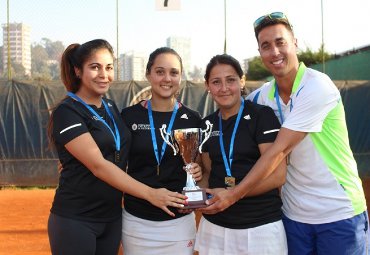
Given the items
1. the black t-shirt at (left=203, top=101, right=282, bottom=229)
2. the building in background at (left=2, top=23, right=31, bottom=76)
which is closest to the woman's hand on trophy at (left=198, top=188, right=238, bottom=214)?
the black t-shirt at (left=203, top=101, right=282, bottom=229)

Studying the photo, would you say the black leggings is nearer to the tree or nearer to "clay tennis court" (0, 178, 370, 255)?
"clay tennis court" (0, 178, 370, 255)

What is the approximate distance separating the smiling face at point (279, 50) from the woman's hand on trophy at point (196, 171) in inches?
31.1

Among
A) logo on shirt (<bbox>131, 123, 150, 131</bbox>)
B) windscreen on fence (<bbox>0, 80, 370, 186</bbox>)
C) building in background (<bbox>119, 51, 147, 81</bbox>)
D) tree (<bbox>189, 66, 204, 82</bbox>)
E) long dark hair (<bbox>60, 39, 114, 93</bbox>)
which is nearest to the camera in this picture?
long dark hair (<bbox>60, 39, 114, 93</bbox>)

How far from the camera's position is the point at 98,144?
9.55ft

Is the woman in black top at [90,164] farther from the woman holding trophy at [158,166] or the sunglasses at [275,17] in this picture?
the sunglasses at [275,17]

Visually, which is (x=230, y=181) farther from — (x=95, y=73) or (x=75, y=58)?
(x=75, y=58)

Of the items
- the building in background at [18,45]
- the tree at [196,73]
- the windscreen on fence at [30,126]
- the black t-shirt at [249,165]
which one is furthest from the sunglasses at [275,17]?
the tree at [196,73]

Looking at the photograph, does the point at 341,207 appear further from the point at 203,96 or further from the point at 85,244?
the point at 203,96

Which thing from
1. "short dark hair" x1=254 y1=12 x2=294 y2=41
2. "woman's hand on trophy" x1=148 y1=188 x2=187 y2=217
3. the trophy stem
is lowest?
"woman's hand on trophy" x1=148 y1=188 x2=187 y2=217

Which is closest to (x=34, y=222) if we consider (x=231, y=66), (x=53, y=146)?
(x=53, y=146)

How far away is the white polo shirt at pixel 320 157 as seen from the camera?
2693 millimetres

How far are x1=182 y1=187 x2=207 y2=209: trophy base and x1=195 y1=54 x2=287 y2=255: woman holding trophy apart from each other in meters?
0.05

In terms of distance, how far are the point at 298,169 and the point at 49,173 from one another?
8270 millimetres

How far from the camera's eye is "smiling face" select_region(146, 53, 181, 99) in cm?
318
